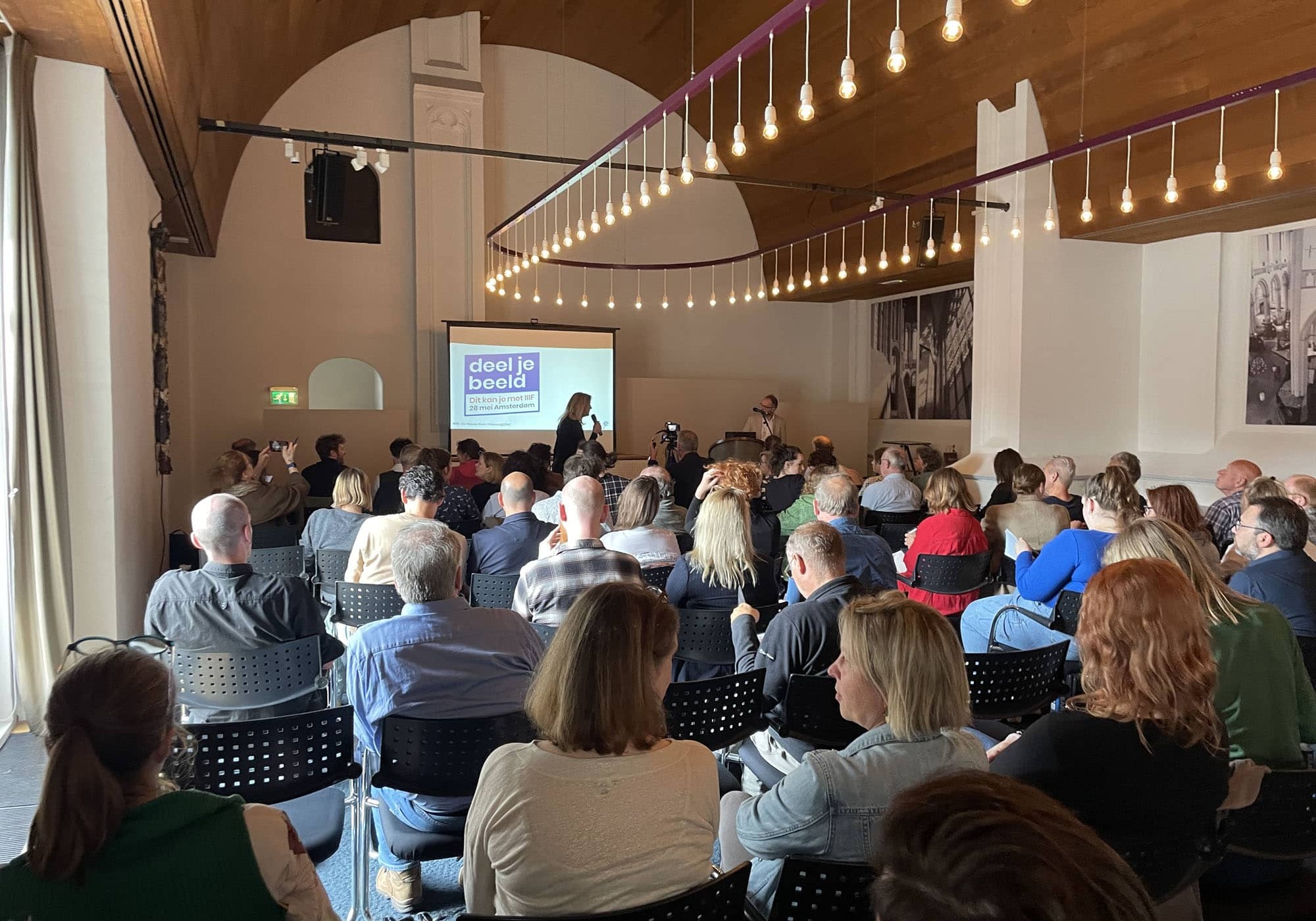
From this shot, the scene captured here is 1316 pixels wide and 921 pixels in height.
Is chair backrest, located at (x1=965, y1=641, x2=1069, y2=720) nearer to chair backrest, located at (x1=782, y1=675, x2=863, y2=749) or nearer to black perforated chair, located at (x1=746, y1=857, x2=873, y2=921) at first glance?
chair backrest, located at (x1=782, y1=675, x2=863, y2=749)

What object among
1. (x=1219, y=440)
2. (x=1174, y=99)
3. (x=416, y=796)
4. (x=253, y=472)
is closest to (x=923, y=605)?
(x=416, y=796)

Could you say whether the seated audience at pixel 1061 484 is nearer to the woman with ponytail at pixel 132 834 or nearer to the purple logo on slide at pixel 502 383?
the woman with ponytail at pixel 132 834

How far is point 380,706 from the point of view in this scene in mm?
2641

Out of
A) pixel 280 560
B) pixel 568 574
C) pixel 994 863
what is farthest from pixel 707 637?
pixel 994 863

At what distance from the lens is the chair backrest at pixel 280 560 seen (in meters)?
5.35

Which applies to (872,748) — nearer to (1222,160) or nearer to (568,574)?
(568,574)

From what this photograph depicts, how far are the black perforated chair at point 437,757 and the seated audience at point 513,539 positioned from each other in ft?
7.59

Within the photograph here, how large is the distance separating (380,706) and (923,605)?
5.13ft

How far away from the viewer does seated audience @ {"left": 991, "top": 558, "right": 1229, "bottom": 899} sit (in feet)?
5.93

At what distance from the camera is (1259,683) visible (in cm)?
240

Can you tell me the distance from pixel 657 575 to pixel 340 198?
4993mm

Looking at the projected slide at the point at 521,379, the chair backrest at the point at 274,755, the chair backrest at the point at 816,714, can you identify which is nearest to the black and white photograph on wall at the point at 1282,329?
the projected slide at the point at 521,379

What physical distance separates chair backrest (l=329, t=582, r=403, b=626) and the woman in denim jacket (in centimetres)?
259

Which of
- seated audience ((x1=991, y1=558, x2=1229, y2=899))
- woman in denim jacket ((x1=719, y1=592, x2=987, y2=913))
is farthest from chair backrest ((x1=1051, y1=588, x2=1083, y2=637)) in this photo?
woman in denim jacket ((x1=719, y1=592, x2=987, y2=913))
